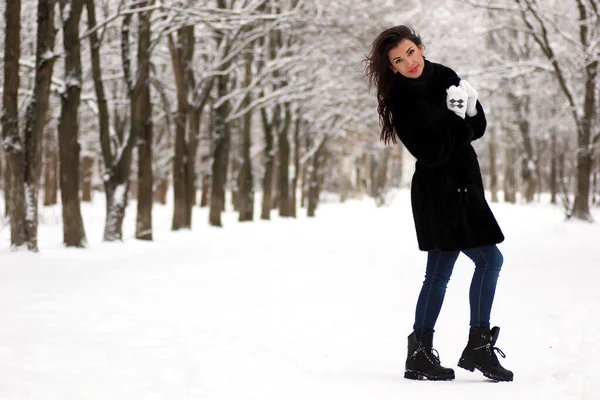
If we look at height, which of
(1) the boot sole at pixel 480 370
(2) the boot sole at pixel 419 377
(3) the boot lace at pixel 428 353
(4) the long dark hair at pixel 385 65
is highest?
(4) the long dark hair at pixel 385 65

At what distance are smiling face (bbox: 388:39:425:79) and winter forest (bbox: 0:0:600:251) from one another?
7.90 m

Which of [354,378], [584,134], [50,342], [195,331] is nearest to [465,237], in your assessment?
[354,378]

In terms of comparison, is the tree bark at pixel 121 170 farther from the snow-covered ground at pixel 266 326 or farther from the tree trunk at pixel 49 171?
the tree trunk at pixel 49 171

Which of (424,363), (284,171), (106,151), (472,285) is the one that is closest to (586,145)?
(284,171)

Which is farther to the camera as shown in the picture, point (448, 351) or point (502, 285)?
point (502, 285)

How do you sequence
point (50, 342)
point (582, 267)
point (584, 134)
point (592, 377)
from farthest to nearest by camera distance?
point (584, 134) → point (582, 267) → point (50, 342) → point (592, 377)

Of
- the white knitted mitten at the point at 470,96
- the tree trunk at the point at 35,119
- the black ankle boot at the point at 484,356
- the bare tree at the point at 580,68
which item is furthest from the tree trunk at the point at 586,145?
the black ankle boot at the point at 484,356

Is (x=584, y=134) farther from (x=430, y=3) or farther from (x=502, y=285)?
(x=502, y=285)

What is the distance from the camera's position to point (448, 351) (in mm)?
5180

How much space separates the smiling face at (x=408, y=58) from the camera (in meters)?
4.13

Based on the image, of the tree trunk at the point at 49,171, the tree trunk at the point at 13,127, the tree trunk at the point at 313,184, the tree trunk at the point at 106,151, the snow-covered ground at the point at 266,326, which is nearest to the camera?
the snow-covered ground at the point at 266,326

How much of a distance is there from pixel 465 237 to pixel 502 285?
4857 millimetres

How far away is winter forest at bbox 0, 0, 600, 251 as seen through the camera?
37.1 ft

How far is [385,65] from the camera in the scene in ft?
13.9
